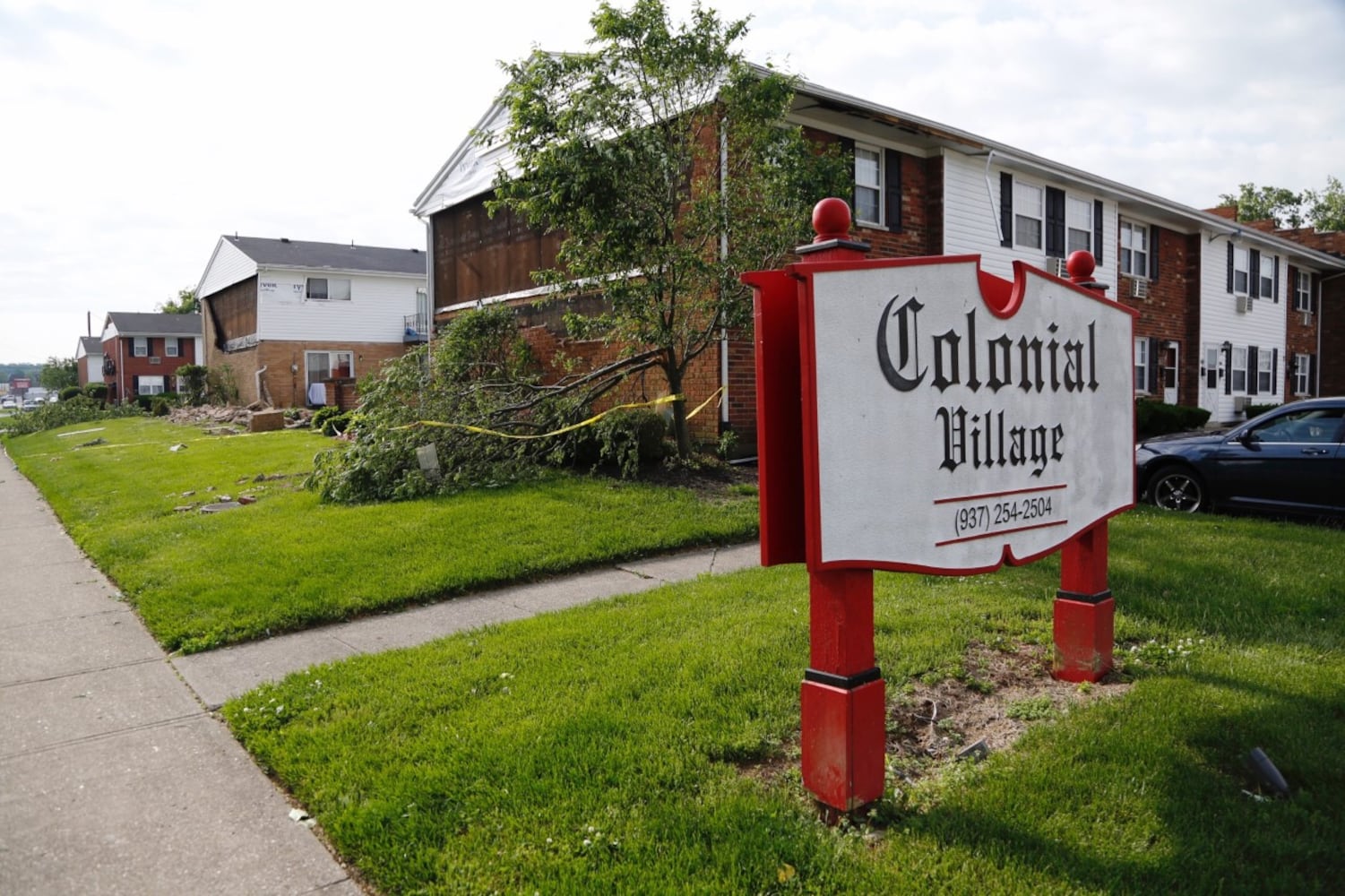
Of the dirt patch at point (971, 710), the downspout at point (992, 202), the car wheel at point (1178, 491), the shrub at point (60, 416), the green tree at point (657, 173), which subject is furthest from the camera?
the shrub at point (60, 416)

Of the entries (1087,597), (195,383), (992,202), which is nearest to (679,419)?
(1087,597)

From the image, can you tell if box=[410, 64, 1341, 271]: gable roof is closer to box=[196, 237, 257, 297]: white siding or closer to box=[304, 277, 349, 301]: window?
box=[304, 277, 349, 301]: window

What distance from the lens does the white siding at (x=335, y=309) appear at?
36.3m

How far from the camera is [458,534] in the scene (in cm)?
847

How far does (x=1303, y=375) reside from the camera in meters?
30.9

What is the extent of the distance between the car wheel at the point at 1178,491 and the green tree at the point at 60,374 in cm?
9804

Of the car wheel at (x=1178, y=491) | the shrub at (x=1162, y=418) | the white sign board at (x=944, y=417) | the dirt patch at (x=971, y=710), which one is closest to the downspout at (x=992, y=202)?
the shrub at (x=1162, y=418)

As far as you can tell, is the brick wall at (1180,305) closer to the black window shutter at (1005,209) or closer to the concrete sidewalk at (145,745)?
the black window shutter at (1005,209)

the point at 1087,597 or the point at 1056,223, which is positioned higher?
the point at 1056,223

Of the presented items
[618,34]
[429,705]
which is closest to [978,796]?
[429,705]


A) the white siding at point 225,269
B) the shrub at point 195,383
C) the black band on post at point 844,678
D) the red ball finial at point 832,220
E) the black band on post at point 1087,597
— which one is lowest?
the black band on post at point 1087,597

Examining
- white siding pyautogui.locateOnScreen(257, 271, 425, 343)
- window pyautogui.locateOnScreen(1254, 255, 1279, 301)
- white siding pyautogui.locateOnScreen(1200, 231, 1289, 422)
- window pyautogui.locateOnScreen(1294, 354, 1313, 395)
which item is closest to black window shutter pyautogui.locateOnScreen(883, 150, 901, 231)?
white siding pyautogui.locateOnScreen(1200, 231, 1289, 422)

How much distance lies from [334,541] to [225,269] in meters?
37.3

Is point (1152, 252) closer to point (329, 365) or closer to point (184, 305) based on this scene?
point (329, 365)
